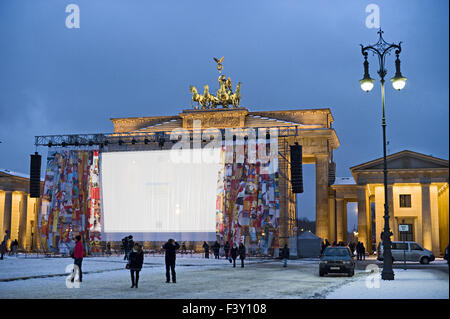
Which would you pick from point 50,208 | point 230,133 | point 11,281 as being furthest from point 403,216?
point 11,281

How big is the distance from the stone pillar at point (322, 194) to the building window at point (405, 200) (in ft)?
25.0

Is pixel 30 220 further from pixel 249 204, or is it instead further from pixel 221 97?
pixel 249 204

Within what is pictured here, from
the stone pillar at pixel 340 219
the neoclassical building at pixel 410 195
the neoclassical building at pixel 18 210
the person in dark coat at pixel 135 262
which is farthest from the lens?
the stone pillar at pixel 340 219

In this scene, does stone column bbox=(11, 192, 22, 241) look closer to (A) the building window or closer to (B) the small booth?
(B) the small booth

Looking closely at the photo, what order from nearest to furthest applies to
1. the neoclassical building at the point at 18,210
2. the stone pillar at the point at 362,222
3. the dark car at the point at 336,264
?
the dark car at the point at 336,264
the stone pillar at the point at 362,222
the neoclassical building at the point at 18,210

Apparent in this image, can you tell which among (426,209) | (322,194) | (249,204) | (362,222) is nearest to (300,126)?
(322,194)

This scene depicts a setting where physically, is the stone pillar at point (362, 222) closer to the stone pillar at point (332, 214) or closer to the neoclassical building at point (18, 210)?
the stone pillar at point (332, 214)

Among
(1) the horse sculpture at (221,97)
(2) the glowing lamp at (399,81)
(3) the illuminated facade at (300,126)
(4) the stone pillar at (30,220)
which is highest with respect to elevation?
(1) the horse sculpture at (221,97)

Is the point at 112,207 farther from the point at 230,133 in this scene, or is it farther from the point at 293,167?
the point at 293,167

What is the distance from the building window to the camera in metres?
51.2

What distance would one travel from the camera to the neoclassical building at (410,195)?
46375mm

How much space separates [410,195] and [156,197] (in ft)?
73.0

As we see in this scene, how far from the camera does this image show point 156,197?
4984 centimetres

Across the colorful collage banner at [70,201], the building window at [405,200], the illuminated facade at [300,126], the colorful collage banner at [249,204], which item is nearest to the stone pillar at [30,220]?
the illuminated facade at [300,126]
